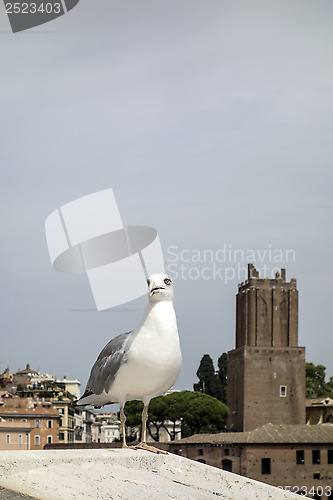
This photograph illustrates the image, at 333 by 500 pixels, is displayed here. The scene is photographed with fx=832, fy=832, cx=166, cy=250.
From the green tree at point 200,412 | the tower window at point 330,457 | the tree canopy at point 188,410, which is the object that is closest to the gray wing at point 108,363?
the tower window at point 330,457

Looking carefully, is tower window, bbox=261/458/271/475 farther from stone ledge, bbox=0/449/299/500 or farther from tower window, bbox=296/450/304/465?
stone ledge, bbox=0/449/299/500

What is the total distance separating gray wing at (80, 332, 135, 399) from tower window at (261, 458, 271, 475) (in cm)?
4909

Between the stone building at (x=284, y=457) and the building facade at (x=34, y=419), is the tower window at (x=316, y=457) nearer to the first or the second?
the stone building at (x=284, y=457)

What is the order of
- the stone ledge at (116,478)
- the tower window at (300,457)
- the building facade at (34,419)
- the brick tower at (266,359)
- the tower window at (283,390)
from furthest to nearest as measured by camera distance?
1. the tower window at (283,390)
2. the brick tower at (266,359)
3. the building facade at (34,419)
4. the tower window at (300,457)
5. the stone ledge at (116,478)

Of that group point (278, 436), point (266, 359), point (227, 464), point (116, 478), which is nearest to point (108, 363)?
point (116, 478)

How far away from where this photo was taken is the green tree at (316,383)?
8384cm

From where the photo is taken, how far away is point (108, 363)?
8.16m

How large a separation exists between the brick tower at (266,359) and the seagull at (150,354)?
65.4 meters

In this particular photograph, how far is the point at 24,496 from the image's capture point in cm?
489

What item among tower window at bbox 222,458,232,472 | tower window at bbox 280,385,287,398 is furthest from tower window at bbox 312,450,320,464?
tower window at bbox 280,385,287,398

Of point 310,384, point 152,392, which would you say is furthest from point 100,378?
point 310,384

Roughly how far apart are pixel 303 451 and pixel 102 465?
5185 centimetres

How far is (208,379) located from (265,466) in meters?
30.5

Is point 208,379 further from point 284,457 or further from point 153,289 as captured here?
point 153,289
